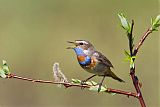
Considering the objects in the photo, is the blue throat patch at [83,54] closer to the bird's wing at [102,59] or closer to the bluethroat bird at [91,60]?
the bluethroat bird at [91,60]

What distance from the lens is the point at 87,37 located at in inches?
426

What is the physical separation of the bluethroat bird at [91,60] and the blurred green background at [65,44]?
391 cm

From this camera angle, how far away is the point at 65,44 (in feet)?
34.4

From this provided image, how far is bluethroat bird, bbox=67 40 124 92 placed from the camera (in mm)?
3391

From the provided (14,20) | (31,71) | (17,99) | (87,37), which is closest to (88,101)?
(17,99)

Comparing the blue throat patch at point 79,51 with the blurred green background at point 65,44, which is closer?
the blue throat patch at point 79,51

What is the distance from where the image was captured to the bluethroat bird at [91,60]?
3.39m

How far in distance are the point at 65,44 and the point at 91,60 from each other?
22.4ft

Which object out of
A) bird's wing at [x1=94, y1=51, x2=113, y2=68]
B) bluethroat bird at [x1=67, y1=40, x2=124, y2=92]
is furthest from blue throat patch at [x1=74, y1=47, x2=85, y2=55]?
bird's wing at [x1=94, y1=51, x2=113, y2=68]

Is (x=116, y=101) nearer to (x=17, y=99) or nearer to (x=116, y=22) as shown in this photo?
(x=17, y=99)

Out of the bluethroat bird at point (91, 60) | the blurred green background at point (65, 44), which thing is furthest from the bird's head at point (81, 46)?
the blurred green background at point (65, 44)

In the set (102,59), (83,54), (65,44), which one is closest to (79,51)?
(83,54)

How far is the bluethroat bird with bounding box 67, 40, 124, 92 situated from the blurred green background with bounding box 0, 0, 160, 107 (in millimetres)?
3913

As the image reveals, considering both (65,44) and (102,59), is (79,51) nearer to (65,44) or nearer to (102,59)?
(102,59)
